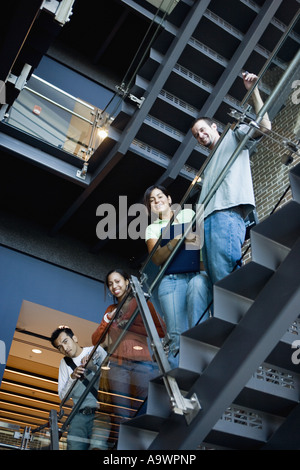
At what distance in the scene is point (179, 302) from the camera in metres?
3.22

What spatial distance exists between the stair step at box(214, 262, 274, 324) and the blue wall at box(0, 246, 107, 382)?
15.6 feet

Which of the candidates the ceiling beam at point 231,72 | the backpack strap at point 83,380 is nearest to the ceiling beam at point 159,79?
the ceiling beam at point 231,72

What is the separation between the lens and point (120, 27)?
9.95m

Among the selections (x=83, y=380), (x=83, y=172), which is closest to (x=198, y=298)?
(x=83, y=380)

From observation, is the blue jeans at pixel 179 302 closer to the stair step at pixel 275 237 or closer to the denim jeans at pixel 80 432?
the stair step at pixel 275 237

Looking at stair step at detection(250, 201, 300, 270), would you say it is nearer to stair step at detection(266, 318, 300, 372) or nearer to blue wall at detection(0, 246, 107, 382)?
stair step at detection(266, 318, 300, 372)

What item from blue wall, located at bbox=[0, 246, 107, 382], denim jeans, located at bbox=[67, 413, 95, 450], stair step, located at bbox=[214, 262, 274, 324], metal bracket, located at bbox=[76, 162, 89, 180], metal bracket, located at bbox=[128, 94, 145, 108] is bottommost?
denim jeans, located at bbox=[67, 413, 95, 450]

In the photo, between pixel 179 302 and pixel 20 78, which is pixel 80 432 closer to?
pixel 179 302

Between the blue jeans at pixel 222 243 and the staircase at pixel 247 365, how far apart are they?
24 centimetres

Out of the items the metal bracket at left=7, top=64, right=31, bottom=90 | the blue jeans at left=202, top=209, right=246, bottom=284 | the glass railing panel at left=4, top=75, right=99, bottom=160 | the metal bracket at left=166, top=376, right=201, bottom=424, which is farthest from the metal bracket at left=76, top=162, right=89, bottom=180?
the metal bracket at left=166, top=376, right=201, bottom=424

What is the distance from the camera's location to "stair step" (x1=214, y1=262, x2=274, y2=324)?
2.72 metres

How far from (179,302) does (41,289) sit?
464 centimetres

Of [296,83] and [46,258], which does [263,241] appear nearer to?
[296,83]

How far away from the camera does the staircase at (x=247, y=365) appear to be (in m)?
2.60
